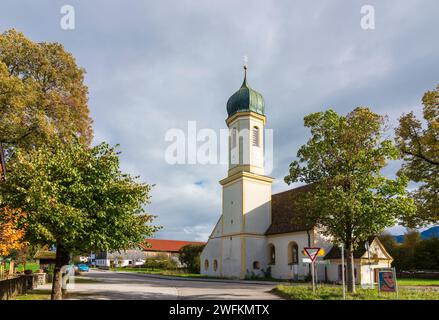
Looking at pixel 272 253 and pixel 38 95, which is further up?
pixel 38 95

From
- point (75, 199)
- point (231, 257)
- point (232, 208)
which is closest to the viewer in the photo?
point (75, 199)

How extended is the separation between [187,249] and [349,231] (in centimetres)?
4342

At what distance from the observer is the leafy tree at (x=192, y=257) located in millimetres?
57344

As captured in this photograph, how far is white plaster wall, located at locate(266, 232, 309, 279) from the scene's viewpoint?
36719mm

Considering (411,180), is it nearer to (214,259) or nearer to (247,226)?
(247,226)

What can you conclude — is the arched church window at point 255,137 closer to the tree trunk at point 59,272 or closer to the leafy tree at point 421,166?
the leafy tree at point 421,166

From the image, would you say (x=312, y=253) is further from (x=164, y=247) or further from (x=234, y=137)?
(x=164, y=247)

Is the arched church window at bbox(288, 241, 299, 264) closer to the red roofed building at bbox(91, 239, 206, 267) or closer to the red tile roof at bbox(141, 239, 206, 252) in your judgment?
the red roofed building at bbox(91, 239, 206, 267)

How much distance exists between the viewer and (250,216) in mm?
43219

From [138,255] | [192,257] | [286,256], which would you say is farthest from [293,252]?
[138,255]

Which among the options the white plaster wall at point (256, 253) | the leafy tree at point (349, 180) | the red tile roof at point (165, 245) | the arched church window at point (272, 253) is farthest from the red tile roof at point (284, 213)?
the red tile roof at point (165, 245)

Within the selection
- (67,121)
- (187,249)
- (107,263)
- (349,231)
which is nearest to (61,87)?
(67,121)

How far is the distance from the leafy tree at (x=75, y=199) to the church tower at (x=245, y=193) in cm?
2539

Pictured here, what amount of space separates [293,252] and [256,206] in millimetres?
7098
